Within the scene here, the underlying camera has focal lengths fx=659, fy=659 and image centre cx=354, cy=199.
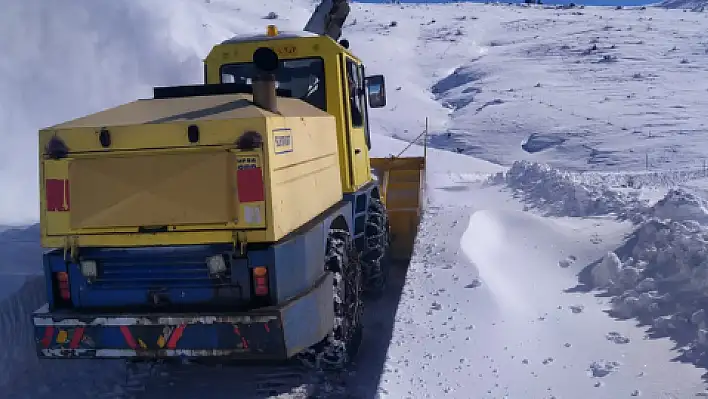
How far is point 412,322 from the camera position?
5.61 m

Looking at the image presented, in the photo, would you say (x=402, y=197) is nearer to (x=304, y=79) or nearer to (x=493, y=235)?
(x=493, y=235)

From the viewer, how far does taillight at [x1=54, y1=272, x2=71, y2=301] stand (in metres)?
3.94

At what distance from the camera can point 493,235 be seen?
7.95 metres

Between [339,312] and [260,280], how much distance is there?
104 centimetres

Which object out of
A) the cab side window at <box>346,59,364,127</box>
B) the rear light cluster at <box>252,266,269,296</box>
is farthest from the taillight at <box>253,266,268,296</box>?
the cab side window at <box>346,59,364,127</box>

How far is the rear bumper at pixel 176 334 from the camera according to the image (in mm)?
3660

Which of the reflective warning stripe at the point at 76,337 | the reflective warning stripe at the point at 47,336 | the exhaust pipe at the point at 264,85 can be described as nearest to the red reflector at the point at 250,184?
the exhaust pipe at the point at 264,85

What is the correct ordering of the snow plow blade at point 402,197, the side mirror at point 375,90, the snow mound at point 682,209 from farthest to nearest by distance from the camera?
the snow plow blade at point 402,197
the snow mound at point 682,209
the side mirror at point 375,90

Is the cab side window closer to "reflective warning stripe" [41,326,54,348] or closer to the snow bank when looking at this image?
the snow bank

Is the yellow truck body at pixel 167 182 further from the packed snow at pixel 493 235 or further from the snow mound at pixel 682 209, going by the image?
the snow mound at pixel 682 209

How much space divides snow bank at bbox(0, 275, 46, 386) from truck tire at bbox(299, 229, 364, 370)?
2.09m

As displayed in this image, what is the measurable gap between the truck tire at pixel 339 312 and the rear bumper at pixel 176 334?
66cm

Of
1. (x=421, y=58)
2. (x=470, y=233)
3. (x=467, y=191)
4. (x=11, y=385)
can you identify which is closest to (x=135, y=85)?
(x=467, y=191)

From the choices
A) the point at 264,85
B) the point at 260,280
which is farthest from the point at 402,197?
the point at 260,280
